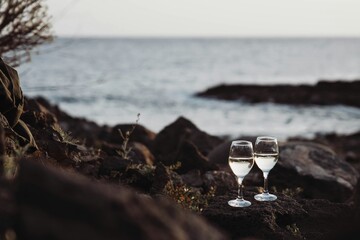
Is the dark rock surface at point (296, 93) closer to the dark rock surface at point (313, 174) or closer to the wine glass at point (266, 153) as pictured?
the dark rock surface at point (313, 174)

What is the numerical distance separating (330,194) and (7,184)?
6766mm

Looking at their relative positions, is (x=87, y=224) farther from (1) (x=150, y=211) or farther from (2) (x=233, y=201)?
(2) (x=233, y=201)

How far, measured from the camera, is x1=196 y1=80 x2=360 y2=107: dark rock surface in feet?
145

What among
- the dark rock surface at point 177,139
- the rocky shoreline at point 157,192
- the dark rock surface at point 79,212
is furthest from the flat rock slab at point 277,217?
the dark rock surface at point 177,139

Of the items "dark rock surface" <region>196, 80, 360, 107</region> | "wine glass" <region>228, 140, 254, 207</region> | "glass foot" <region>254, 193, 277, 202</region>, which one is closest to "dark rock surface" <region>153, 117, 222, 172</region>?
"glass foot" <region>254, 193, 277, 202</region>

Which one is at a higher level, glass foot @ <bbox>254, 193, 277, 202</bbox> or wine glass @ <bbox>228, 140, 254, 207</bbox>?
wine glass @ <bbox>228, 140, 254, 207</bbox>

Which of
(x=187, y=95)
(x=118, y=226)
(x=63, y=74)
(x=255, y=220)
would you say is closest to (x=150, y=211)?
(x=118, y=226)

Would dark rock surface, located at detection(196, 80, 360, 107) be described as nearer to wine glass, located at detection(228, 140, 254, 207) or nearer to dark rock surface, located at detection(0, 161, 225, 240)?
wine glass, located at detection(228, 140, 254, 207)

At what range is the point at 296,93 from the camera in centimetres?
4828

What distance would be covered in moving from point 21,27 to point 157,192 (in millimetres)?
3011

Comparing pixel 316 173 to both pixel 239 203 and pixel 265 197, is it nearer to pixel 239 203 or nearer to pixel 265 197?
pixel 265 197

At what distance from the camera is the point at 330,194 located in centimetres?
905

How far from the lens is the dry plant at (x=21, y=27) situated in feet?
25.5

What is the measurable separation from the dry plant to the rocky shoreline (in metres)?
0.91
